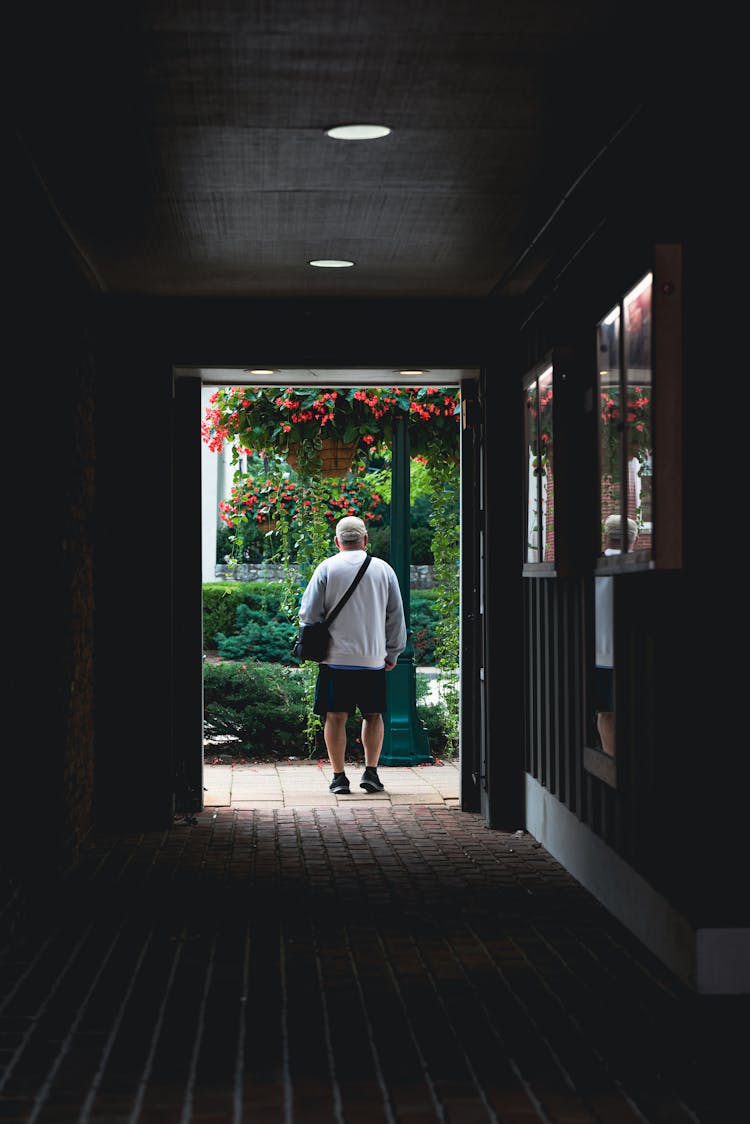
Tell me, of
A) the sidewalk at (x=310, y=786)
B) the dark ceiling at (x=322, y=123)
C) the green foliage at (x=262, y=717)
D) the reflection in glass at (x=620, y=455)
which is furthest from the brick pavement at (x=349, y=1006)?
the green foliage at (x=262, y=717)

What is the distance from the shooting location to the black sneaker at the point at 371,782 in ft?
31.4

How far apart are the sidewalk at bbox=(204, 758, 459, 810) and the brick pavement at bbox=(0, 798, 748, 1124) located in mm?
2065

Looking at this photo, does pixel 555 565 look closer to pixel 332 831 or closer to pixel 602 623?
pixel 602 623

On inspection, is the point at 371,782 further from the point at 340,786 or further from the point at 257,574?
the point at 257,574

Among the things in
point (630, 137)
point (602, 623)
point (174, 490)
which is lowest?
point (602, 623)

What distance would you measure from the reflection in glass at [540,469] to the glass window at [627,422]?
42.5 inches

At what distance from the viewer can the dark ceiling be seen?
4281 mm

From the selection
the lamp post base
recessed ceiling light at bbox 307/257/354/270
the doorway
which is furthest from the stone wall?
recessed ceiling light at bbox 307/257/354/270

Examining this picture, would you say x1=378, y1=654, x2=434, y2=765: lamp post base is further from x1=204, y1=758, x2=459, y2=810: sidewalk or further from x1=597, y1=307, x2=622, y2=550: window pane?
x1=597, y1=307, x2=622, y2=550: window pane

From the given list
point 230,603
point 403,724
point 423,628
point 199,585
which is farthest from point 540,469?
point 423,628

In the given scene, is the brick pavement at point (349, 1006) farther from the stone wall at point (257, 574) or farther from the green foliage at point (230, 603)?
the stone wall at point (257, 574)

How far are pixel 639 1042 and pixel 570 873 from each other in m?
2.69

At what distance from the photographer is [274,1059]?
13.0 feet

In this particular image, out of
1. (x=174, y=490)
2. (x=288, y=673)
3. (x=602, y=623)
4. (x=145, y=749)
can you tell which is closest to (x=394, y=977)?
(x=602, y=623)
